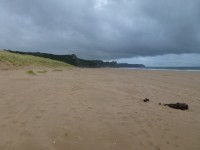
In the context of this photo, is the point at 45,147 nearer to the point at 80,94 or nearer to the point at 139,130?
the point at 139,130

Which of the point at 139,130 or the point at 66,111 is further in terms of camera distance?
the point at 66,111

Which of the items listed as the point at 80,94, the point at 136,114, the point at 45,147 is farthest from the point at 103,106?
the point at 45,147

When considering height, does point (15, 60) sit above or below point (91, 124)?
above

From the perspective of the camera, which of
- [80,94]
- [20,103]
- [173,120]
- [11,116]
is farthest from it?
[80,94]

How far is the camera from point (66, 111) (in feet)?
25.6

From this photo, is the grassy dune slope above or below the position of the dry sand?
above

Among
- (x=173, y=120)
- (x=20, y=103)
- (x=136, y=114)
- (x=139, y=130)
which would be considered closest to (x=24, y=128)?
(x=20, y=103)

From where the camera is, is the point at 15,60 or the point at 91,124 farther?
the point at 15,60

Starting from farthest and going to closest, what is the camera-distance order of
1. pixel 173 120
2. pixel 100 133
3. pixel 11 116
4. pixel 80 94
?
pixel 80 94
pixel 173 120
pixel 11 116
pixel 100 133

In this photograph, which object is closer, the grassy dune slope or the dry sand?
the dry sand

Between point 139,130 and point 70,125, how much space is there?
1.86 meters

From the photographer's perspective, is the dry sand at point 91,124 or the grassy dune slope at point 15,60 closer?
the dry sand at point 91,124

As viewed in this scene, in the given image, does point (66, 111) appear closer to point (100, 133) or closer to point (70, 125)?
point (70, 125)

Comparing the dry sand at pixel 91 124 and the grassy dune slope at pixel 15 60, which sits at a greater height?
the grassy dune slope at pixel 15 60
